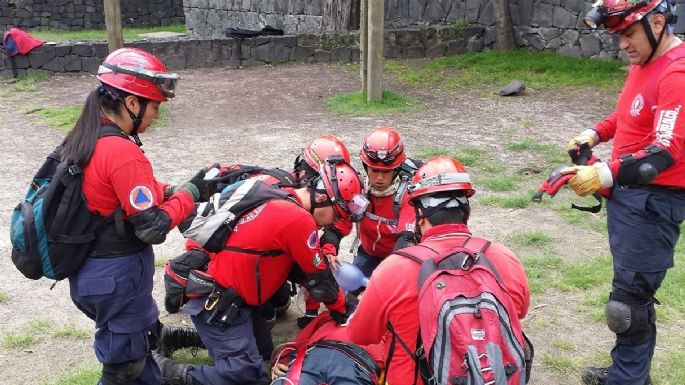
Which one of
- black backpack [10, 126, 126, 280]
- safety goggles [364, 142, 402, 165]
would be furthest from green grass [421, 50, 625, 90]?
black backpack [10, 126, 126, 280]

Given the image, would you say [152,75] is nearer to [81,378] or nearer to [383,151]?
[383,151]

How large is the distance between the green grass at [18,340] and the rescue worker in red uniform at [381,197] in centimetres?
180

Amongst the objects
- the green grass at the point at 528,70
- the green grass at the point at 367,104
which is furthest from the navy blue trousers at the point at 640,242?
the green grass at the point at 528,70

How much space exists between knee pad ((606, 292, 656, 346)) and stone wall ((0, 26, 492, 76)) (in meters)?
12.3

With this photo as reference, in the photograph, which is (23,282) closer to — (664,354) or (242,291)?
(242,291)

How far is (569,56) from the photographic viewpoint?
49.3ft

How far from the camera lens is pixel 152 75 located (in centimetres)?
361

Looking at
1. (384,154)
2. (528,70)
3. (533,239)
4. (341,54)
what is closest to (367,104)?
(528,70)

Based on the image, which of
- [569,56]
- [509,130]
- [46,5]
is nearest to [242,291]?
[509,130]

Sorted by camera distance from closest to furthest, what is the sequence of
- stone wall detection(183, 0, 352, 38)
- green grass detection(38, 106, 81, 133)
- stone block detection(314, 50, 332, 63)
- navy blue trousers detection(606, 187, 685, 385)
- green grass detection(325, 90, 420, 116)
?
navy blue trousers detection(606, 187, 685, 385) < green grass detection(38, 106, 81, 133) < green grass detection(325, 90, 420, 116) < stone block detection(314, 50, 332, 63) < stone wall detection(183, 0, 352, 38)

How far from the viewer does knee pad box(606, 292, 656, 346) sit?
3.88m

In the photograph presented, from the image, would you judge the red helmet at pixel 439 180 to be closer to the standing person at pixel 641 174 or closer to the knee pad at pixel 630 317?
Answer: the standing person at pixel 641 174

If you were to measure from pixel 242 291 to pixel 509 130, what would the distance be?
699cm

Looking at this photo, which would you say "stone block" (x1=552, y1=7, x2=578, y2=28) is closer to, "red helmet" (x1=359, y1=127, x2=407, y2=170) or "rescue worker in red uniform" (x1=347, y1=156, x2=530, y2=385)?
"red helmet" (x1=359, y1=127, x2=407, y2=170)
